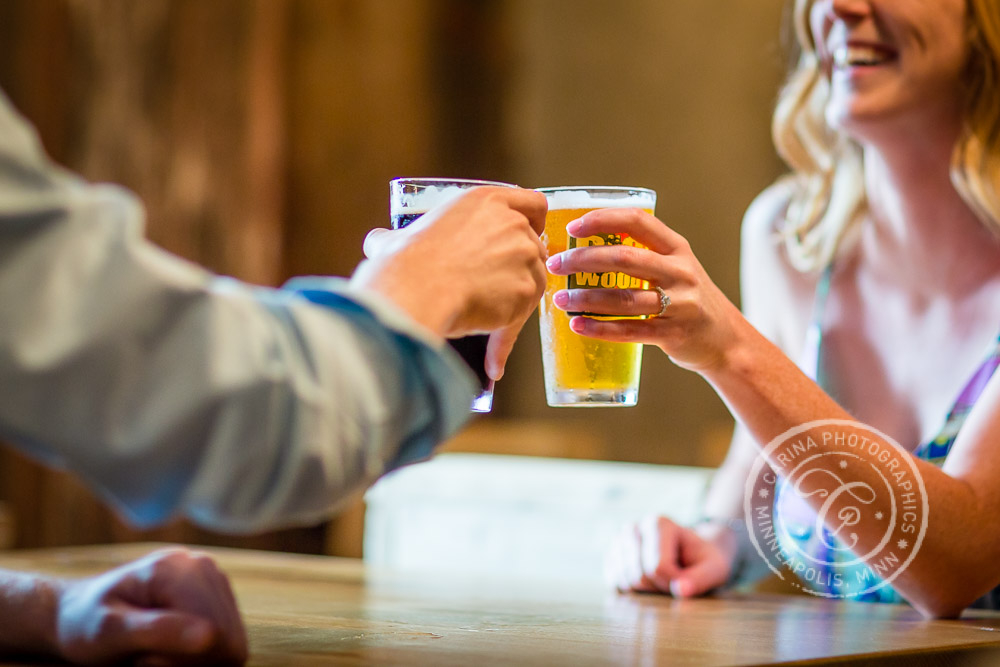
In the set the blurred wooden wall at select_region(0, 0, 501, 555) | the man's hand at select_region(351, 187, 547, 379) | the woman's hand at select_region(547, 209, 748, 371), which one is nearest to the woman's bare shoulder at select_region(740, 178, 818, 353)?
the woman's hand at select_region(547, 209, 748, 371)

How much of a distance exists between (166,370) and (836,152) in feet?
5.02

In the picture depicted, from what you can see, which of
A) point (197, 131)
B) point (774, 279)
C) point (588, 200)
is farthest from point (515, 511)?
point (588, 200)

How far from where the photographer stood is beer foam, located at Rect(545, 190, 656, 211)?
3.63ft

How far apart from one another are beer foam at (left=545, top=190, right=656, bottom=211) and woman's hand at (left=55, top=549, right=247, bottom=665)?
51 centimetres

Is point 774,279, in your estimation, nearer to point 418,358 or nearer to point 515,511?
point 515,511

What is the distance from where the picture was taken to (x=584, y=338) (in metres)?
1.12

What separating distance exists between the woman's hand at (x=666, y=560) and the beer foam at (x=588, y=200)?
51cm

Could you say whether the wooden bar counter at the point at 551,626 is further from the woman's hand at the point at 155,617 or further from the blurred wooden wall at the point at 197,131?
the blurred wooden wall at the point at 197,131

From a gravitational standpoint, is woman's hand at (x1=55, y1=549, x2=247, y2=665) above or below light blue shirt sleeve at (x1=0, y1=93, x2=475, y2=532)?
below

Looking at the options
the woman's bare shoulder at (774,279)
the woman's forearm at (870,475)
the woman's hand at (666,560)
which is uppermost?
the woman's bare shoulder at (774,279)

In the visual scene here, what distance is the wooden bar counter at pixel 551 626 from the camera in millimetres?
861

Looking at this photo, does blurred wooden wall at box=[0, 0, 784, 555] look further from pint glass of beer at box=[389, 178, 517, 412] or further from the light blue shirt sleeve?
the light blue shirt sleeve

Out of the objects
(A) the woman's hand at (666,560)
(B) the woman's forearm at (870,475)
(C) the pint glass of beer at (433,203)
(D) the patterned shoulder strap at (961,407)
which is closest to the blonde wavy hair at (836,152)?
(D) the patterned shoulder strap at (961,407)

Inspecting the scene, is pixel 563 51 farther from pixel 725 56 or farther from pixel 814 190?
pixel 814 190
